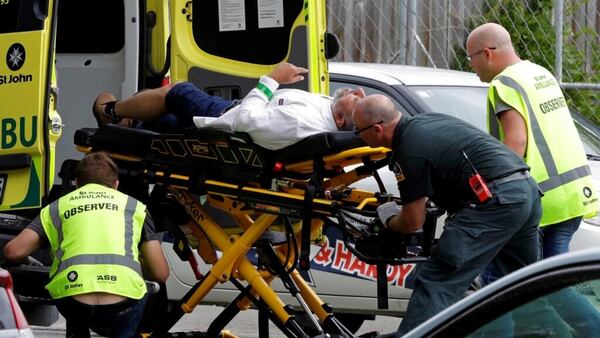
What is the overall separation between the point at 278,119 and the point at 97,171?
91 cm

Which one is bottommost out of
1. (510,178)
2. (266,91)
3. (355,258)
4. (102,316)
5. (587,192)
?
(355,258)

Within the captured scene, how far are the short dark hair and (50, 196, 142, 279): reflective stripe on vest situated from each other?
0.15 metres

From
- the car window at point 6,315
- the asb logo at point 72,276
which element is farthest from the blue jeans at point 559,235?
the car window at point 6,315

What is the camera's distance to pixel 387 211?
6.30m

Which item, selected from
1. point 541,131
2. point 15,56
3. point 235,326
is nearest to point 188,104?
point 15,56

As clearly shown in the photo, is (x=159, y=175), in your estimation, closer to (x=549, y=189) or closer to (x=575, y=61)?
(x=549, y=189)

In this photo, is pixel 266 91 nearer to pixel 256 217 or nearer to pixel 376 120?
pixel 256 217

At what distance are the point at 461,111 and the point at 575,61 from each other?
11.3 feet

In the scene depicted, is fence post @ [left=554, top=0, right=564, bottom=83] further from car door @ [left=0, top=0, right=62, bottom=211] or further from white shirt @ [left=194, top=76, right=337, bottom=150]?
car door @ [left=0, top=0, right=62, bottom=211]

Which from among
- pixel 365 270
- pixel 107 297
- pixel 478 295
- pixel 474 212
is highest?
pixel 478 295

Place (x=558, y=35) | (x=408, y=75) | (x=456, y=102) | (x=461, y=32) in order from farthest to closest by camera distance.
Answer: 1. (x=461, y=32)
2. (x=558, y=35)
3. (x=408, y=75)
4. (x=456, y=102)

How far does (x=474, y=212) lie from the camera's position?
6145 mm

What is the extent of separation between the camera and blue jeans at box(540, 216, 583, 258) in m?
6.98

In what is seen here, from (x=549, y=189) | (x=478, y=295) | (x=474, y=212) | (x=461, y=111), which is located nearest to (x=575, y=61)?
(x=461, y=111)
